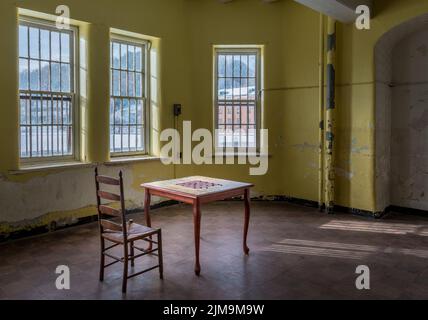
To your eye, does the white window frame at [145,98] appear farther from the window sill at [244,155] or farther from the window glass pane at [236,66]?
the window glass pane at [236,66]

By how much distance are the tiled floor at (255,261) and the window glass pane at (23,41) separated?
2.31 m

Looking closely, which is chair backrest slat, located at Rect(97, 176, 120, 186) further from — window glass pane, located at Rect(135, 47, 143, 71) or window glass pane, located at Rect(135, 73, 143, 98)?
window glass pane, located at Rect(135, 47, 143, 71)

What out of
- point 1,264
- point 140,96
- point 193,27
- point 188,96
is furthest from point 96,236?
point 193,27

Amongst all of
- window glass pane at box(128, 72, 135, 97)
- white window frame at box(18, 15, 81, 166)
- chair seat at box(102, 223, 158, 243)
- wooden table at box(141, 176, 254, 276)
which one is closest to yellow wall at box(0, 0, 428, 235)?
white window frame at box(18, 15, 81, 166)

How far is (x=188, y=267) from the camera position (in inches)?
154

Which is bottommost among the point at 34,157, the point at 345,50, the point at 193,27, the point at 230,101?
the point at 34,157

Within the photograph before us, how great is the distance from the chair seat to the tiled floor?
417mm

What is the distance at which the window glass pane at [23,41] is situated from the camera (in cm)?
485

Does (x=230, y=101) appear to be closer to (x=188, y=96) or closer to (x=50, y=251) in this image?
(x=188, y=96)

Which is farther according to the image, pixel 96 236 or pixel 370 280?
pixel 96 236

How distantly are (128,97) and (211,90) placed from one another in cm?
149

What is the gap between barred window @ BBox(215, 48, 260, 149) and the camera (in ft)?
22.7

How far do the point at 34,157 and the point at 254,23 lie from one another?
416cm
